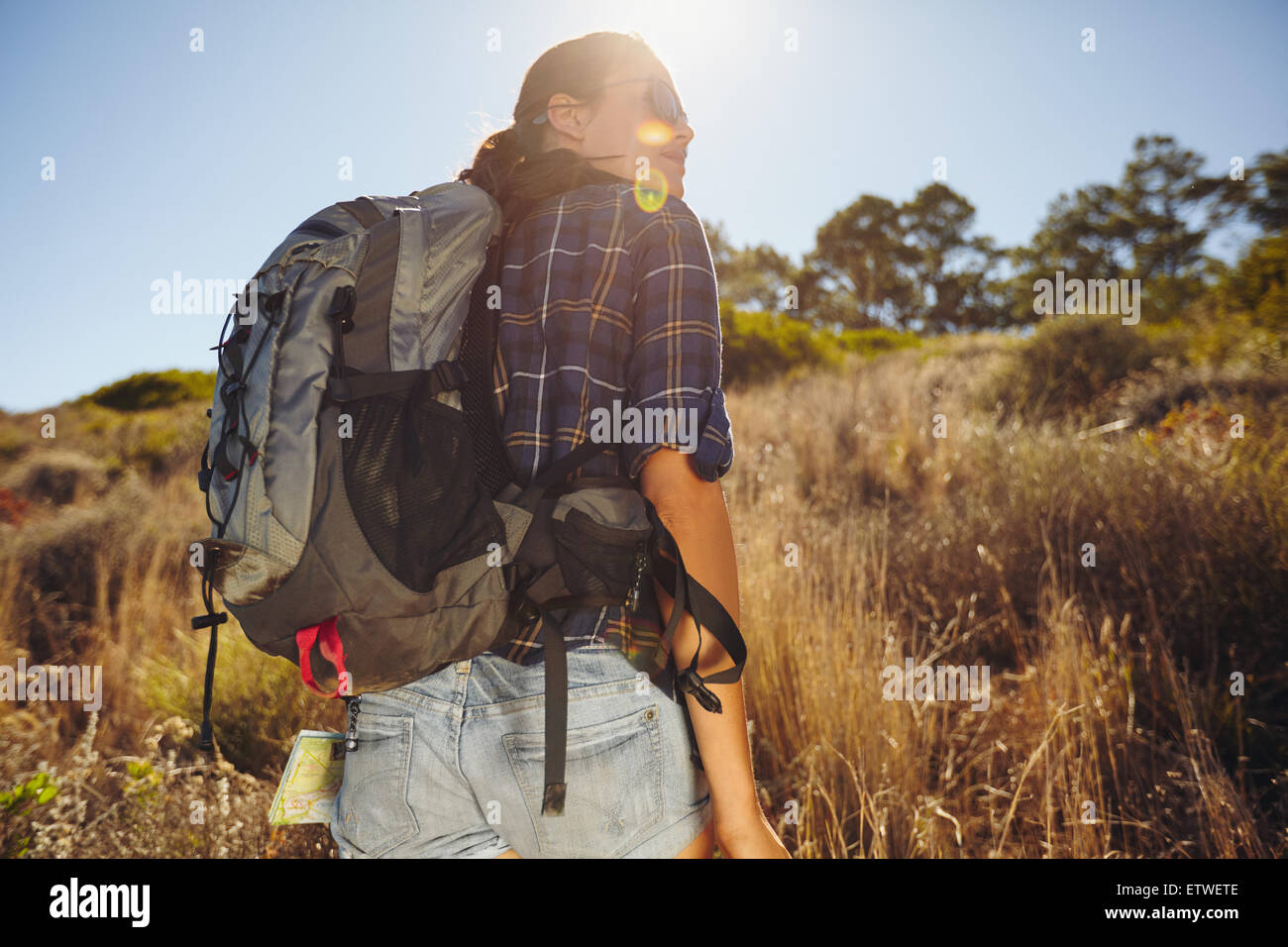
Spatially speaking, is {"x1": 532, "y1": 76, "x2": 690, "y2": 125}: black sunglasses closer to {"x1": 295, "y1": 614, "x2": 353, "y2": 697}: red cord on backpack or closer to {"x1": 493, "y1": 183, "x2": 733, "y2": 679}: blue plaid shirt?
{"x1": 493, "y1": 183, "x2": 733, "y2": 679}: blue plaid shirt

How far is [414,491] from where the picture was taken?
0.90 metres

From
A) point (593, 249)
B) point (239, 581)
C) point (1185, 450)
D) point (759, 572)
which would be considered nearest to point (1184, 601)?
point (1185, 450)

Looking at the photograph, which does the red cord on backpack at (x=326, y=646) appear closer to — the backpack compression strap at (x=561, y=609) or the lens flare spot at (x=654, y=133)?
the backpack compression strap at (x=561, y=609)

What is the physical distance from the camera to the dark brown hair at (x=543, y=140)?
1.13 m

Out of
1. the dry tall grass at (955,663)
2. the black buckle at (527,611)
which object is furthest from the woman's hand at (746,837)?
the dry tall grass at (955,663)

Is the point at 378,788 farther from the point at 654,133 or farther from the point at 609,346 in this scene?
the point at 654,133

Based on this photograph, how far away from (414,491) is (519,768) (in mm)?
390

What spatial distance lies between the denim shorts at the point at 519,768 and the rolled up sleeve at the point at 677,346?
301mm

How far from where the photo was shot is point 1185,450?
388 cm

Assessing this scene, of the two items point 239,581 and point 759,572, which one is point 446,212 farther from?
point 759,572

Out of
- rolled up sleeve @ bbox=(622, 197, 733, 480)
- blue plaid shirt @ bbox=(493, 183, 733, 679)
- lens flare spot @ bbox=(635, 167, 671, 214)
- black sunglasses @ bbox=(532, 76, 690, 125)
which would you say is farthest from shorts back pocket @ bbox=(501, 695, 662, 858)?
black sunglasses @ bbox=(532, 76, 690, 125)

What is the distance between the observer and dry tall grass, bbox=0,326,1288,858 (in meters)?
2.30

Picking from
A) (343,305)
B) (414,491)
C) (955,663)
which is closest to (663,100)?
(343,305)
